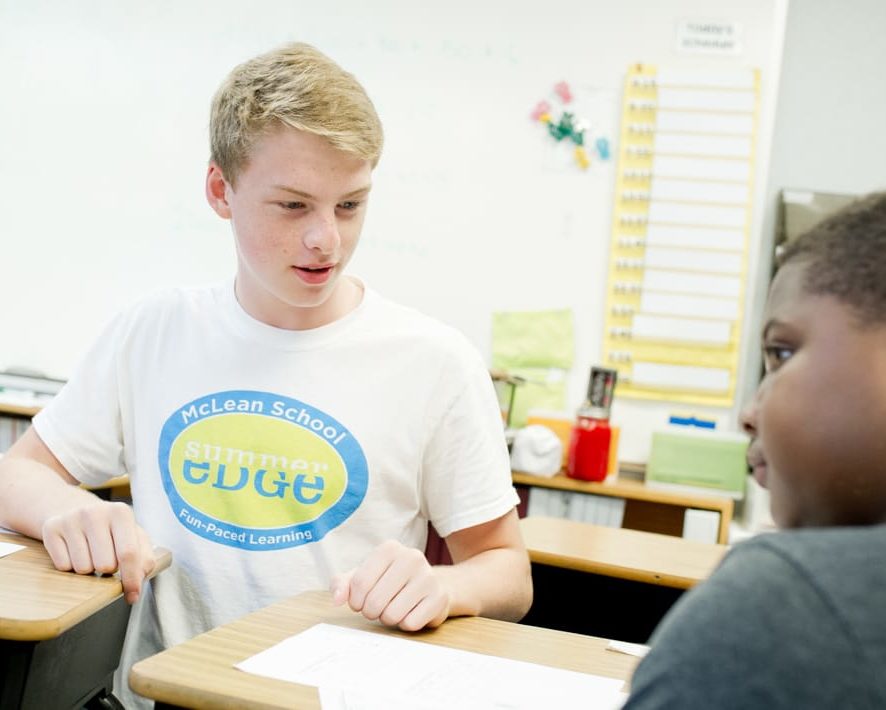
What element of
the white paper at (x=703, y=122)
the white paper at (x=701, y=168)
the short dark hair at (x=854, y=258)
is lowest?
the short dark hair at (x=854, y=258)

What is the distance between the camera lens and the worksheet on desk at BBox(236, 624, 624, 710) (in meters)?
0.85

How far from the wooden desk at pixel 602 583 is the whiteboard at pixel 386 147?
3.96 ft

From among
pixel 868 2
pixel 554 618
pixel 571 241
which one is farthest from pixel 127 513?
pixel 868 2

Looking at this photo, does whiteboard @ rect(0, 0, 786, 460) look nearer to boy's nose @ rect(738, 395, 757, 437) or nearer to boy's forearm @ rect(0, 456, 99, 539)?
boy's forearm @ rect(0, 456, 99, 539)

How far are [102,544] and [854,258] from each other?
899 millimetres

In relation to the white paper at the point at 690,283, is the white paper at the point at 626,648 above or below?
below

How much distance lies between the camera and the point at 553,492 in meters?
2.98

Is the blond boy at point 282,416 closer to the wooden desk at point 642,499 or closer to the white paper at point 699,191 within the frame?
the wooden desk at point 642,499

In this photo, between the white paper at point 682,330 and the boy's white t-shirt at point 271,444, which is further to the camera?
the white paper at point 682,330

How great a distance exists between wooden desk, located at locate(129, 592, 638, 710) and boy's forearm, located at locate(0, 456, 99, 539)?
375mm

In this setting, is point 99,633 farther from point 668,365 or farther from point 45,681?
point 668,365

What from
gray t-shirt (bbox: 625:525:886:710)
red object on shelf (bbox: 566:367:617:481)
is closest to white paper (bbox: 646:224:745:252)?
red object on shelf (bbox: 566:367:617:481)

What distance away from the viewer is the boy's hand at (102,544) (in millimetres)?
1144

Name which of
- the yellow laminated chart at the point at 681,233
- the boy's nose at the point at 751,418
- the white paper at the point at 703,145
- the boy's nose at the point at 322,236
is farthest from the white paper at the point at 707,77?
the boy's nose at the point at 751,418
